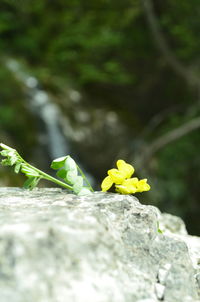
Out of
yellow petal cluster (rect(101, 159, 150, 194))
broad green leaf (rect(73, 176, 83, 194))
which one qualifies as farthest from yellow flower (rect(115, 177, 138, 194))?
broad green leaf (rect(73, 176, 83, 194))

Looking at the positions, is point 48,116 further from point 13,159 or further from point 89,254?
point 89,254

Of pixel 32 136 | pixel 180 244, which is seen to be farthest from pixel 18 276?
pixel 32 136

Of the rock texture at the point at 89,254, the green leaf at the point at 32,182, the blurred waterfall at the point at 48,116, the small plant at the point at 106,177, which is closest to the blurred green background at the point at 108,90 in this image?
the blurred waterfall at the point at 48,116

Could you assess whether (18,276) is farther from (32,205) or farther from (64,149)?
(64,149)

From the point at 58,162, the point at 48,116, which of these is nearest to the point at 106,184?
the point at 58,162

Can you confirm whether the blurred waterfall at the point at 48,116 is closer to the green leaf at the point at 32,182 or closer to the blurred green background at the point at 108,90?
the blurred green background at the point at 108,90

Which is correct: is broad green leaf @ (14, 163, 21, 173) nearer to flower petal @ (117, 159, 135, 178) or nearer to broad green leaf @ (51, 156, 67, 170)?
broad green leaf @ (51, 156, 67, 170)

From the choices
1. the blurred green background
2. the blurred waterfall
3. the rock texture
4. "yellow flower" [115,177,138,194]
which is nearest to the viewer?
the rock texture

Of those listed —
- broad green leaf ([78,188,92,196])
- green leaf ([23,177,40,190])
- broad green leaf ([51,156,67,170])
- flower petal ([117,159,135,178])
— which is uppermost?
flower petal ([117,159,135,178])
